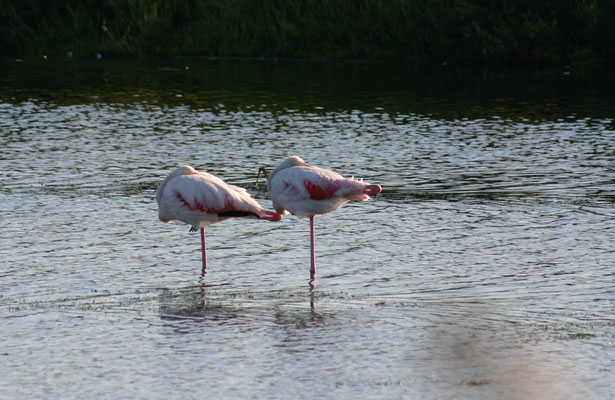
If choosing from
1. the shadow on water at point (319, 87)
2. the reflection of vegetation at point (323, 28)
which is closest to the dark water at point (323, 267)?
the shadow on water at point (319, 87)

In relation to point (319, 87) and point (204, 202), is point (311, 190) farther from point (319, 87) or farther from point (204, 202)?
point (319, 87)

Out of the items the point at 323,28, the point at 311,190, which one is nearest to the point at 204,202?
the point at 311,190

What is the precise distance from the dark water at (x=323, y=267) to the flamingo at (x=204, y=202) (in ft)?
1.47

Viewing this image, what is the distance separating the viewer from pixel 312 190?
7945mm

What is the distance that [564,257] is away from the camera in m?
8.24

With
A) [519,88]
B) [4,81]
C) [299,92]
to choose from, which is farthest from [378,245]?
[4,81]

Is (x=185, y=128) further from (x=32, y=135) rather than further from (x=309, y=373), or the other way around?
(x=309, y=373)

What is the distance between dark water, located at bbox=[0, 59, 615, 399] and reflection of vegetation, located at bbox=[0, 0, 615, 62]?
12.0m

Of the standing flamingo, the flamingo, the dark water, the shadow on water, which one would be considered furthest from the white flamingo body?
the shadow on water

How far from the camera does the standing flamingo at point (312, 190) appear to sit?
7.93m

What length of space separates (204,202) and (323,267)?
1.12m

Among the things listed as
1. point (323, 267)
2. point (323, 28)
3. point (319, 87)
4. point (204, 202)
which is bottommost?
point (319, 87)

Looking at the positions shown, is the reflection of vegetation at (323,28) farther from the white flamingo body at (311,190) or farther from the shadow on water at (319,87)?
the white flamingo body at (311,190)

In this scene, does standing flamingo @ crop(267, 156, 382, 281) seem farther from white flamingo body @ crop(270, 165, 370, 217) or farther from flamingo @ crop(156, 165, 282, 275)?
flamingo @ crop(156, 165, 282, 275)
